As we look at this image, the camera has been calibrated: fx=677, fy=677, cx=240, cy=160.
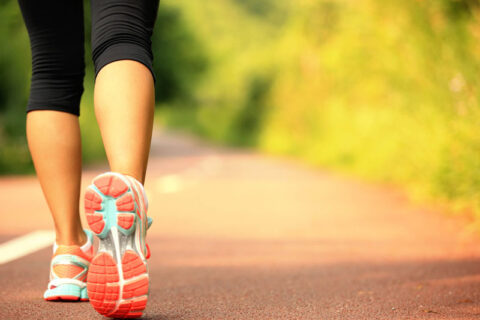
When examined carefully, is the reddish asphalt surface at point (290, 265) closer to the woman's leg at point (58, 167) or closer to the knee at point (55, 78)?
the woman's leg at point (58, 167)

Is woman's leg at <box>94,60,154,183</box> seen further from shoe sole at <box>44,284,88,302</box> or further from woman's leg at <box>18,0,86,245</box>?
shoe sole at <box>44,284,88,302</box>

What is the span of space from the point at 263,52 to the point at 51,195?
4431 centimetres

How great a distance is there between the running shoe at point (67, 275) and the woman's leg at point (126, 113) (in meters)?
0.50

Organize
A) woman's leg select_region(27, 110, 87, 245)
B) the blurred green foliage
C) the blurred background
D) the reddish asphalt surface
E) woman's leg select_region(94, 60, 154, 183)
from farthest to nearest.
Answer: the blurred background, the blurred green foliage, woman's leg select_region(27, 110, 87, 245), the reddish asphalt surface, woman's leg select_region(94, 60, 154, 183)

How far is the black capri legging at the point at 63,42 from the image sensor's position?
2.11m

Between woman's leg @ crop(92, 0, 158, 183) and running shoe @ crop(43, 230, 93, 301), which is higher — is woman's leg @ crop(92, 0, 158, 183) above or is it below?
above

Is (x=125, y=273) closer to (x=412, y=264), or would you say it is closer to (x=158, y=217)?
(x=412, y=264)

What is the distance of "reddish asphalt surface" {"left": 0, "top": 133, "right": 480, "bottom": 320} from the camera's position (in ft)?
7.13

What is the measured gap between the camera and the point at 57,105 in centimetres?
237

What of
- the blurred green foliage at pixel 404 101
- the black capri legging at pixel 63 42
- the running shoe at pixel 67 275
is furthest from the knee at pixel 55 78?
the blurred green foliage at pixel 404 101

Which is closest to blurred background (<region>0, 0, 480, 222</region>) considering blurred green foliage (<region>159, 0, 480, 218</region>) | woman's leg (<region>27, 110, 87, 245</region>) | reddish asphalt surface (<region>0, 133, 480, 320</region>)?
blurred green foliage (<region>159, 0, 480, 218</region>)

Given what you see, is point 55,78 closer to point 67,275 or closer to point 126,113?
point 126,113

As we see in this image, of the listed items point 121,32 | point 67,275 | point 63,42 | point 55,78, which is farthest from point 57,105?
point 67,275

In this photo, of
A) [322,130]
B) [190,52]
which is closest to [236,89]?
[190,52]
